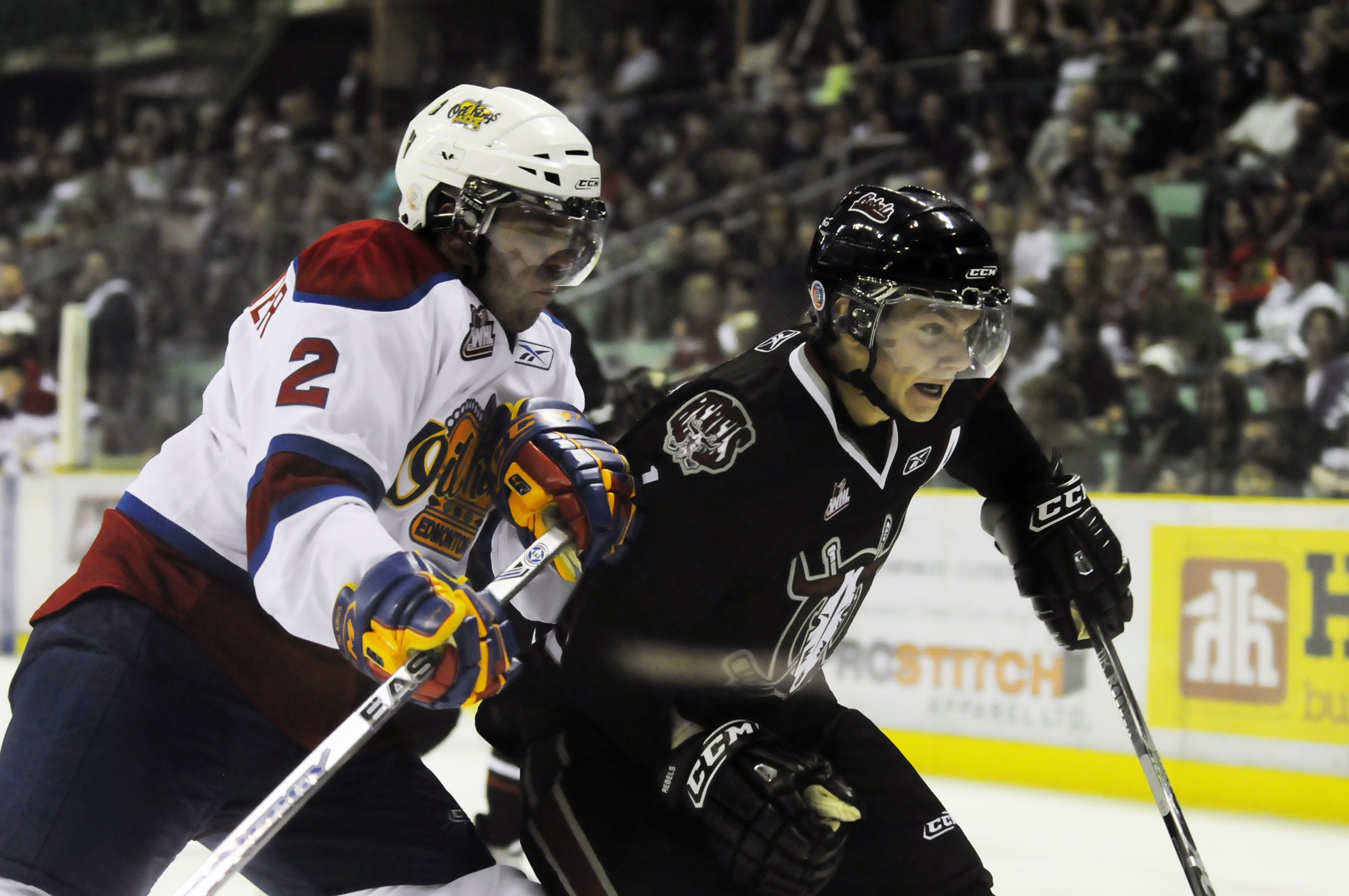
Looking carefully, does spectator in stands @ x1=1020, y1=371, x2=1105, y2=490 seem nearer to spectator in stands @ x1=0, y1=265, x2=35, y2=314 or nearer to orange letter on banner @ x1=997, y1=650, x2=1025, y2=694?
orange letter on banner @ x1=997, y1=650, x2=1025, y2=694

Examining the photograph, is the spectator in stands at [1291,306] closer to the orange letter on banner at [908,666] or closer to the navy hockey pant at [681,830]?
the orange letter on banner at [908,666]

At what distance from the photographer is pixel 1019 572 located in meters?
2.55

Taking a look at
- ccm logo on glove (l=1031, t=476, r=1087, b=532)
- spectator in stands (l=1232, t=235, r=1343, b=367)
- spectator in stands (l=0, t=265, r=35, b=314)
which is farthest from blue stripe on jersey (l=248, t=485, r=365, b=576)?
spectator in stands (l=0, t=265, r=35, b=314)

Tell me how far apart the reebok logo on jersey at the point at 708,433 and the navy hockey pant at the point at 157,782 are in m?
0.55

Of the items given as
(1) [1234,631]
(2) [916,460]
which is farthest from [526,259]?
(1) [1234,631]

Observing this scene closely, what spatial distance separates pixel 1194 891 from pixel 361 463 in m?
1.54

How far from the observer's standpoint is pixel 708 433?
2033 millimetres

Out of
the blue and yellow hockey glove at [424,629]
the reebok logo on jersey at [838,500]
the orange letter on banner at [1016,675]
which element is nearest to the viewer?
the blue and yellow hockey glove at [424,629]

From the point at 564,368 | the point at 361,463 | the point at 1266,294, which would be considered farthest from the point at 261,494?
the point at 1266,294

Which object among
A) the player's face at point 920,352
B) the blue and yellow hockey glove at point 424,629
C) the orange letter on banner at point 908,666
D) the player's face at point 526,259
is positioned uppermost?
the player's face at point 526,259

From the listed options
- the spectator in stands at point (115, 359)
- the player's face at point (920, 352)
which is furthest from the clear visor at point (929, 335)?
the spectator in stands at point (115, 359)

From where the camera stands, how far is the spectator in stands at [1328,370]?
4672 millimetres

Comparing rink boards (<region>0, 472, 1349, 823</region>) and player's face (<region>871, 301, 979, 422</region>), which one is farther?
rink boards (<region>0, 472, 1349, 823</region>)

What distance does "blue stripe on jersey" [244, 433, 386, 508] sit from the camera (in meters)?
1.70
